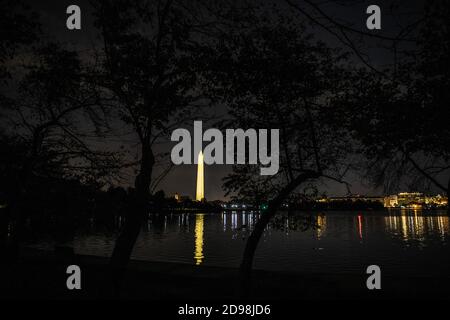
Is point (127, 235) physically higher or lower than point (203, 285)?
higher

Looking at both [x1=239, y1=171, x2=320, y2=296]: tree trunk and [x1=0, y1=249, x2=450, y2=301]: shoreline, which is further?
[x1=0, y1=249, x2=450, y2=301]: shoreline

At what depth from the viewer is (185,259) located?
48500mm

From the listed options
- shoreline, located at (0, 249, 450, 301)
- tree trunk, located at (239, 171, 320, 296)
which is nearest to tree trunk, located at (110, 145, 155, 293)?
shoreline, located at (0, 249, 450, 301)

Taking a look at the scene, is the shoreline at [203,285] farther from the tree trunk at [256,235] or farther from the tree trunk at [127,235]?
the tree trunk at [127,235]

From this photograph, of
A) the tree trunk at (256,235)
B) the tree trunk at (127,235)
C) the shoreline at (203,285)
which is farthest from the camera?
the shoreline at (203,285)

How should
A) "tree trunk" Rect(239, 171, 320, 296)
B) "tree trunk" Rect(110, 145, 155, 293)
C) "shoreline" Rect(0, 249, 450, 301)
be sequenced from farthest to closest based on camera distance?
"shoreline" Rect(0, 249, 450, 301), "tree trunk" Rect(239, 171, 320, 296), "tree trunk" Rect(110, 145, 155, 293)

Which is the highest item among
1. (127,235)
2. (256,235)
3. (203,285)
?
(127,235)

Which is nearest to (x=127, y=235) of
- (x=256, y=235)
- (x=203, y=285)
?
(x=256, y=235)

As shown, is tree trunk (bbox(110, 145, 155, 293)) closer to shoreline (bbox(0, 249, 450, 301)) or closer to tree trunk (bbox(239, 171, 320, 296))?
shoreline (bbox(0, 249, 450, 301))

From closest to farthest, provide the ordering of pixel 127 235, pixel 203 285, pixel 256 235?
pixel 127 235, pixel 256 235, pixel 203 285

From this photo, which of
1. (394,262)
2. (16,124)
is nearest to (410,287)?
(16,124)

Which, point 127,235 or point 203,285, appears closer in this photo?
point 127,235

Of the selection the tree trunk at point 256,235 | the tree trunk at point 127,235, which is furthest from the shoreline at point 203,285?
the tree trunk at point 127,235

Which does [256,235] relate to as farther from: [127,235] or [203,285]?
[203,285]
